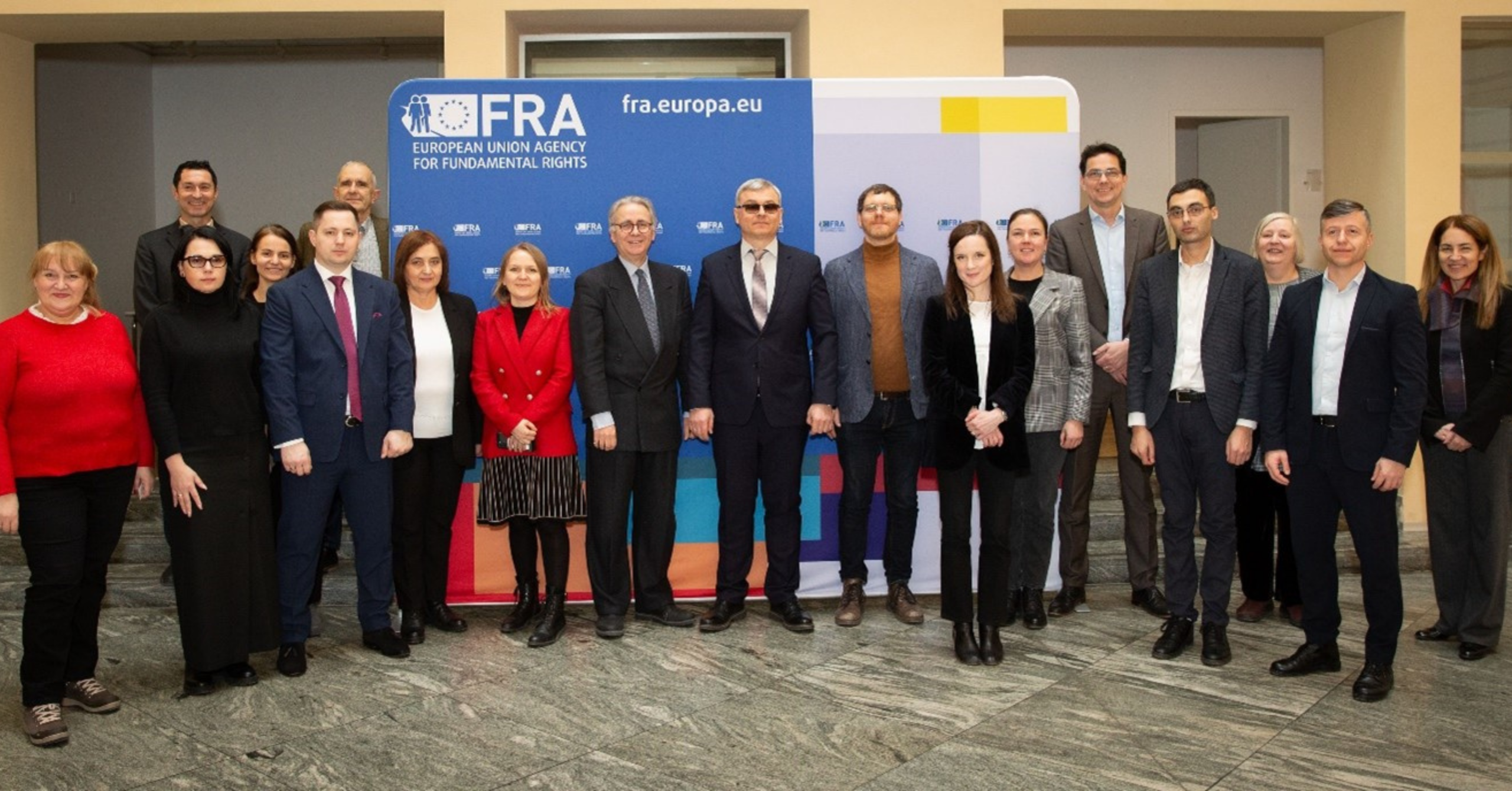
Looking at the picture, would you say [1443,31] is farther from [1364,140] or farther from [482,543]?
[482,543]

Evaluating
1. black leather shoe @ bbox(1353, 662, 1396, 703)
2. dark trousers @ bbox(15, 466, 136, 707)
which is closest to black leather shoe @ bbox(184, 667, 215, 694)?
dark trousers @ bbox(15, 466, 136, 707)

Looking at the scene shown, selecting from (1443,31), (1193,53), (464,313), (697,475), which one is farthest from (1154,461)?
(1193,53)

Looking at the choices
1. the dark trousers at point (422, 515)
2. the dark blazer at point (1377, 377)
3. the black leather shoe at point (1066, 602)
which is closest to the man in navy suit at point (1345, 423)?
the dark blazer at point (1377, 377)

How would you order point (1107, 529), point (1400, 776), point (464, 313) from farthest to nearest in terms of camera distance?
1. point (1107, 529)
2. point (464, 313)
3. point (1400, 776)

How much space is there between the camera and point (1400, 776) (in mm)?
3191

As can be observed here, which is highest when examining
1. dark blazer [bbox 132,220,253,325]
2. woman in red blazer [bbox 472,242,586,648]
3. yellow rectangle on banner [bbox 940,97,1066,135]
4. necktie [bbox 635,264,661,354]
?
yellow rectangle on banner [bbox 940,97,1066,135]

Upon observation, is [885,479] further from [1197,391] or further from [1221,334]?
[1221,334]

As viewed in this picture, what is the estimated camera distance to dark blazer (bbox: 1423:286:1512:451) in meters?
4.18

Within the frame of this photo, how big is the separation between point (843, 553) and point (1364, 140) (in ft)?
14.7

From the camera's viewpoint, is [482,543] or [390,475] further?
[482,543]

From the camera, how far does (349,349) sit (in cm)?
423

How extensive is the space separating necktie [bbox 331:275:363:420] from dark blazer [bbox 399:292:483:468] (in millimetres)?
301

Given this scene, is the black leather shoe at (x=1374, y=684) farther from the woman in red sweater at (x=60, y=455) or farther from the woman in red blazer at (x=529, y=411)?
the woman in red sweater at (x=60, y=455)

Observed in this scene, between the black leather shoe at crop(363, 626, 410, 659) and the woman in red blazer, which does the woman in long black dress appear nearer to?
the black leather shoe at crop(363, 626, 410, 659)
